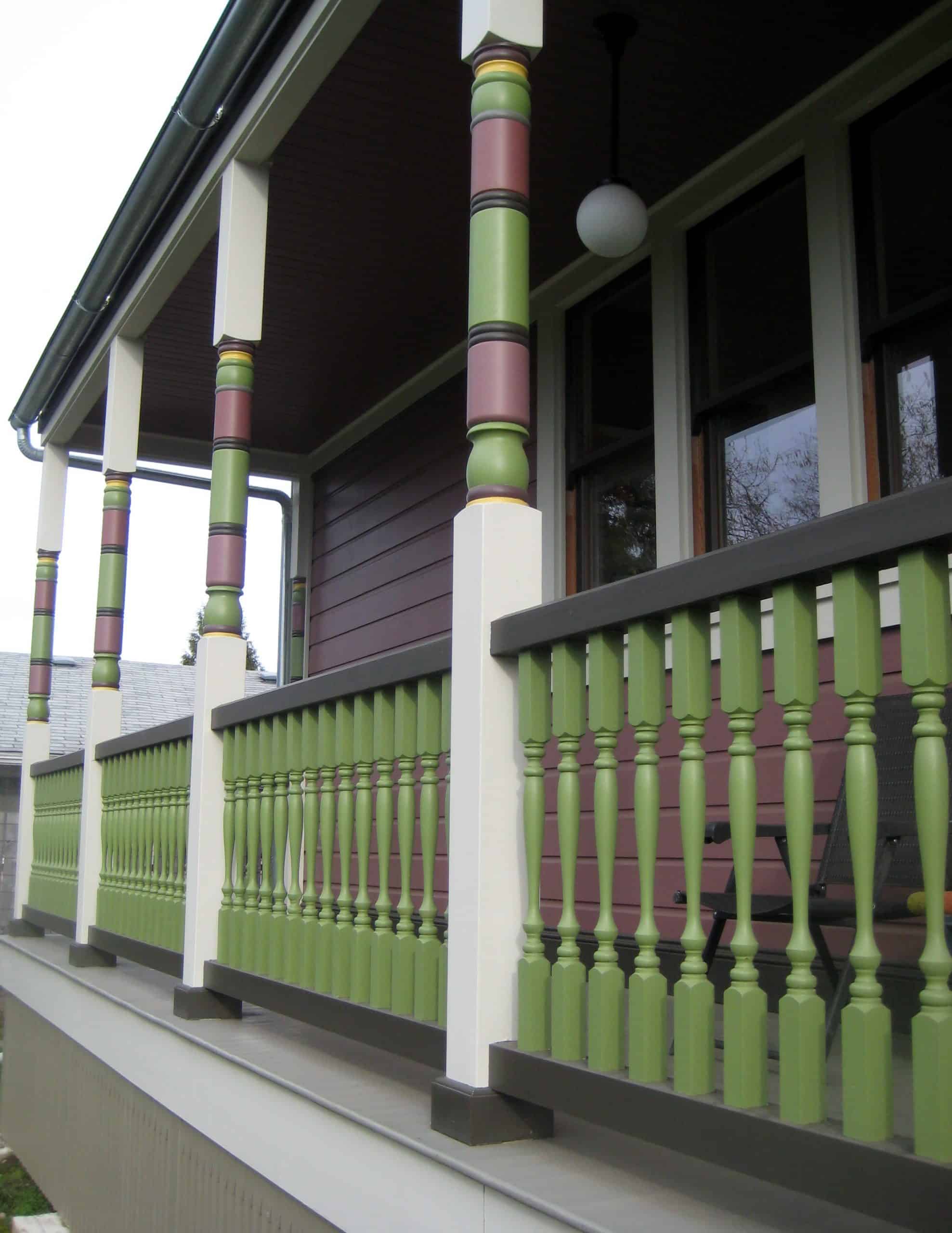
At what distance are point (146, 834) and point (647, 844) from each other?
343cm

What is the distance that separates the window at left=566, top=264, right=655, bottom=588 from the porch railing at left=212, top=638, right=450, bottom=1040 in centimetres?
192

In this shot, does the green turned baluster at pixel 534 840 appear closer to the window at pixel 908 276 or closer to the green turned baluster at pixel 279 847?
the green turned baluster at pixel 279 847

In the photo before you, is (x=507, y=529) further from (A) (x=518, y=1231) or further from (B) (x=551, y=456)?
(B) (x=551, y=456)

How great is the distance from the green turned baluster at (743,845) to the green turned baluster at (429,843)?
92cm

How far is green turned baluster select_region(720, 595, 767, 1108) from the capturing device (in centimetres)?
178

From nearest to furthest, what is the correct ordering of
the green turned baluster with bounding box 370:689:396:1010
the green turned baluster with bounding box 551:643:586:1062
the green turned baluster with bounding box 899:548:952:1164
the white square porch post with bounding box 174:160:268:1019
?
the green turned baluster with bounding box 899:548:952:1164 < the green turned baluster with bounding box 551:643:586:1062 < the green turned baluster with bounding box 370:689:396:1010 < the white square porch post with bounding box 174:160:268:1019

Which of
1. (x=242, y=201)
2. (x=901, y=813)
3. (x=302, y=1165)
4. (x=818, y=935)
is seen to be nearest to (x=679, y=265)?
(x=242, y=201)

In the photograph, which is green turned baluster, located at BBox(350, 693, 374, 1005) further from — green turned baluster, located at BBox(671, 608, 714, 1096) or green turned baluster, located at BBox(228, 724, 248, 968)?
green turned baluster, located at BBox(671, 608, 714, 1096)

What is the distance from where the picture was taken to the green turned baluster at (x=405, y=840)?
280 cm

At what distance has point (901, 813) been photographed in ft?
10.2

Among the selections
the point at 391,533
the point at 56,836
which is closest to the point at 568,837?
the point at 56,836

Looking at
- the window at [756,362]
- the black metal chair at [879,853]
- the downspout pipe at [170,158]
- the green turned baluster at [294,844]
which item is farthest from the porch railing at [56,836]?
the black metal chair at [879,853]

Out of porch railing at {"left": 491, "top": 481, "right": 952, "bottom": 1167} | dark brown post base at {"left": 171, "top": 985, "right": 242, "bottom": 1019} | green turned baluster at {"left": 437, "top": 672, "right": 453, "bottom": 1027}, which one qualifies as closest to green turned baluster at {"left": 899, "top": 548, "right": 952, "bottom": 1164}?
porch railing at {"left": 491, "top": 481, "right": 952, "bottom": 1167}

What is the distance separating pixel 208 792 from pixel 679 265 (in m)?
2.64
